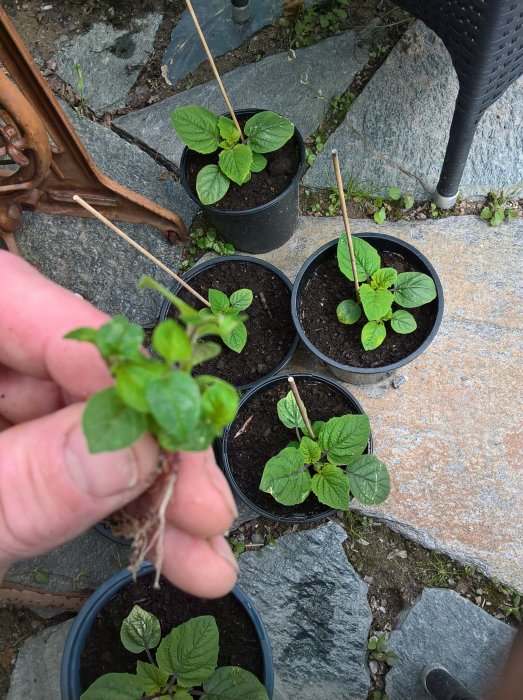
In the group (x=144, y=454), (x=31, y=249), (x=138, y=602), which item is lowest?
(x=138, y=602)

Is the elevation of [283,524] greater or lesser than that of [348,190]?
lesser

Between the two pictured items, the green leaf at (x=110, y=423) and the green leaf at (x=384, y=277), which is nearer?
the green leaf at (x=110, y=423)

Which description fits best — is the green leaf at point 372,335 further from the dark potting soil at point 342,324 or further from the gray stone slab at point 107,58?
the gray stone slab at point 107,58

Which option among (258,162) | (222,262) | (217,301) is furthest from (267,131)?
(217,301)

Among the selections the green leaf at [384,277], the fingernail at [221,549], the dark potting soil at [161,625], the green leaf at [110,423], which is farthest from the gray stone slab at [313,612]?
the green leaf at [110,423]

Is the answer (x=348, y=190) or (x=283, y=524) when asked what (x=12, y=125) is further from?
(x=283, y=524)

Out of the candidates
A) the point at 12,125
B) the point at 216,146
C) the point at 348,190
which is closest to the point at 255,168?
the point at 216,146

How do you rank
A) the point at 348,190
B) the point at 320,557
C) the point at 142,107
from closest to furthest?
the point at 320,557
the point at 348,190
the point at 142,107
